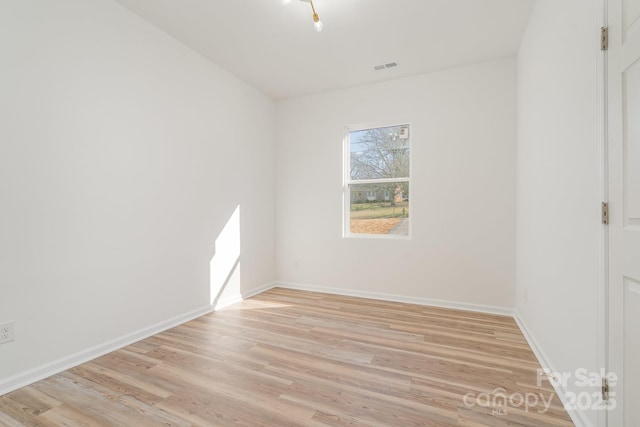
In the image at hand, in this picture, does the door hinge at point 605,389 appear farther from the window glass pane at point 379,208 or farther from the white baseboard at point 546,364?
the window glass pane at point 379,208

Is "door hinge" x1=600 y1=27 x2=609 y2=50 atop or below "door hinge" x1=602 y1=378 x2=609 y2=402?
atop

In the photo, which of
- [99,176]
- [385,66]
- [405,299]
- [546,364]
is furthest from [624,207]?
[99,176]

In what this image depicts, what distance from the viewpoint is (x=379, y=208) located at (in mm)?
3922

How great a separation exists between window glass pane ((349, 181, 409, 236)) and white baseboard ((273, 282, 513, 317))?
0.84m

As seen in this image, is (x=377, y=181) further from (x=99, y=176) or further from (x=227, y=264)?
(x=99, y=176)

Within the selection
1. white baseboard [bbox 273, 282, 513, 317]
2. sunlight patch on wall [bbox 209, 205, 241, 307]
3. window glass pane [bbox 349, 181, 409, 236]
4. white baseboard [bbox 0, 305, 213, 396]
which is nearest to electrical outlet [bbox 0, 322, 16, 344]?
white baseboard [bbox 0, 305, 213, 396]

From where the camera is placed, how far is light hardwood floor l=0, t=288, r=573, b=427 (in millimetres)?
1563

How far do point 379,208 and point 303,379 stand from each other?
2525mm

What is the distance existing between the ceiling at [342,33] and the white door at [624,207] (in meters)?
1.58

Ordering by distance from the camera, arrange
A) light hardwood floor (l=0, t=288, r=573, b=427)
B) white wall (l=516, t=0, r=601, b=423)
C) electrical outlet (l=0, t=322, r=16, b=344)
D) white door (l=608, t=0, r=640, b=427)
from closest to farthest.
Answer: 1. white door (l=608, t=0, r=640, b=427)
2. white wall (l=516, t=0, r=601, b=423)
3. light hardwood floor (l=0, t=288, r=573, b=427)
4. electrical outlet (l=0, t=322, r=16, b=344)

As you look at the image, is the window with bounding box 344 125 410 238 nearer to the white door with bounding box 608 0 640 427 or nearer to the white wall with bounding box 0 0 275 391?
the white wall with bounding box 0 0 275 391

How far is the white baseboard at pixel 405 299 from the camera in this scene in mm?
3208

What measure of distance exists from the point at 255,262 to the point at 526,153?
3452 millimetres

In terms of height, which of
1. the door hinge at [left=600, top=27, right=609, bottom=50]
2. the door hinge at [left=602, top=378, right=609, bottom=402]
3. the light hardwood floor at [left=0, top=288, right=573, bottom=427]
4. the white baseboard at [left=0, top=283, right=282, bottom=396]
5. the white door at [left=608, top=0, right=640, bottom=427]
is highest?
the door hinge at [left=600, top=27, right=609, bottom=50]
